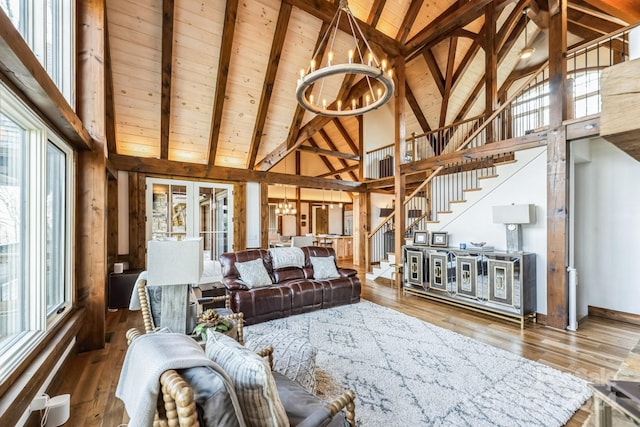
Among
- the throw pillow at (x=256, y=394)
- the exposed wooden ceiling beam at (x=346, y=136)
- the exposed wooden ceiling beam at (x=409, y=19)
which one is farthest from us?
the exposed wooden ceiling beam at (x=346, y=136)

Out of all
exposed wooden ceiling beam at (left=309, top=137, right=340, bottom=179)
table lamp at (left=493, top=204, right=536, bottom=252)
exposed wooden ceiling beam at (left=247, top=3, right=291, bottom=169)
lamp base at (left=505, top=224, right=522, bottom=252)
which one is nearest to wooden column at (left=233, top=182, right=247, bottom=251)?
exposed wooden ceiling beam at (left=247, top=3, right=291, bottom=169)

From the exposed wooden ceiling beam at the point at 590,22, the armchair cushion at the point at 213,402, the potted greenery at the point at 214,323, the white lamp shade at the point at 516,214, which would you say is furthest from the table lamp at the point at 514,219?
the exposed wooden ceiling beam at the point at 590,22

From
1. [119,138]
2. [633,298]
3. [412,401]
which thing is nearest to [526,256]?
[633,298]

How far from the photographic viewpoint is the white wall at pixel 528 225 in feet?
12.9

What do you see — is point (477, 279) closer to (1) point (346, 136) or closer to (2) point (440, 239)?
(2) point (440, 239)

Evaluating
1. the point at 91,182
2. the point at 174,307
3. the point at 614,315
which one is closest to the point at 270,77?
the point at 91,182

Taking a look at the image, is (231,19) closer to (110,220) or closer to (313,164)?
(110,220)

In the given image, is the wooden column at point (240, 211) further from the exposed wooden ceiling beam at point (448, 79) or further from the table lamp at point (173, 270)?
the exposed wooden ceiling beam at point (448, 79)

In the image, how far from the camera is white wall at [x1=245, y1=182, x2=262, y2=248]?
6570 mm

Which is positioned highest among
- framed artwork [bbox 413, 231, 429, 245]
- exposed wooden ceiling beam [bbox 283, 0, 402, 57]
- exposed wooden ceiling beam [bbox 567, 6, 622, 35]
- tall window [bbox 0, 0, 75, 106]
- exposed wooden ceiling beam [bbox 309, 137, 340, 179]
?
exposed wooden ceiling beam [bbox 567, 6, 622, 35]

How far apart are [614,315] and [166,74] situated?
290 inches

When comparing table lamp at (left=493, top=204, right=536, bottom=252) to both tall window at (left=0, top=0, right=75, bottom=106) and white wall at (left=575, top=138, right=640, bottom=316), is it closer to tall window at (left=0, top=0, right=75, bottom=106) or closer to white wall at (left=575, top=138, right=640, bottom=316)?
white wall at (left=575, top=138, right=640, bottom=316)

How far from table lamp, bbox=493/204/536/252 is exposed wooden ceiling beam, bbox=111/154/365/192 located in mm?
4308

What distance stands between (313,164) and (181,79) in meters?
7.62
